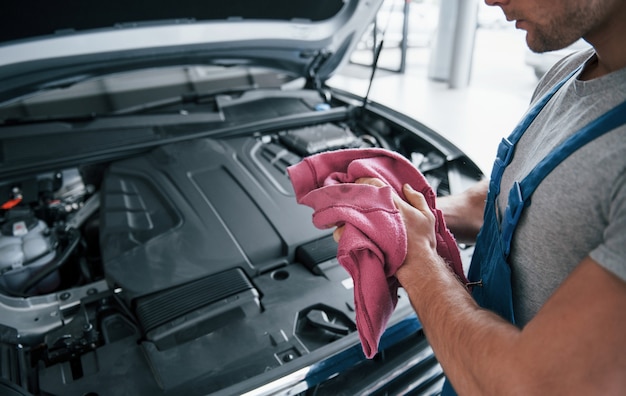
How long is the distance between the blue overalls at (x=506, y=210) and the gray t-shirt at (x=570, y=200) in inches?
0.5

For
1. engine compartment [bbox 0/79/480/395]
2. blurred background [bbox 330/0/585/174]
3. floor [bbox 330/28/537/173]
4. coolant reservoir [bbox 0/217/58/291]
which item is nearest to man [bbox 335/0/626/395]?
engine compartment [bbox 0/79/480/395]

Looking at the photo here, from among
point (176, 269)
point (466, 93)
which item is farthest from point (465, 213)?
point (466, 93)

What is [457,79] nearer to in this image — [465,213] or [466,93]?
[466,93]

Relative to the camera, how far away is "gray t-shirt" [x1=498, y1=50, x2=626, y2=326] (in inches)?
21.2

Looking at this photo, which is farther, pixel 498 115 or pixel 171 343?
pixel 498 115

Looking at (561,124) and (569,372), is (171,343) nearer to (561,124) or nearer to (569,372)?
(569,372)

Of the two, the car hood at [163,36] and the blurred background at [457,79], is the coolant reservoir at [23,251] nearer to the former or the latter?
the car hood at [163,36]

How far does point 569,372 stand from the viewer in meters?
0.49

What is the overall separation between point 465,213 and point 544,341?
0.56 metres

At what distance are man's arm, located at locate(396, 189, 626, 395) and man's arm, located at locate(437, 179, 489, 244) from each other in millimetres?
362

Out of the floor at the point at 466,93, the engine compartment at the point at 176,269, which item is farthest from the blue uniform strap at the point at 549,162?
the floor at the point at 466,93

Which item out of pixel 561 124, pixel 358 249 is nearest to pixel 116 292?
pixel 358 249

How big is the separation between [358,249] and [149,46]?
129cm

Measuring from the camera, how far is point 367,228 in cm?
75
